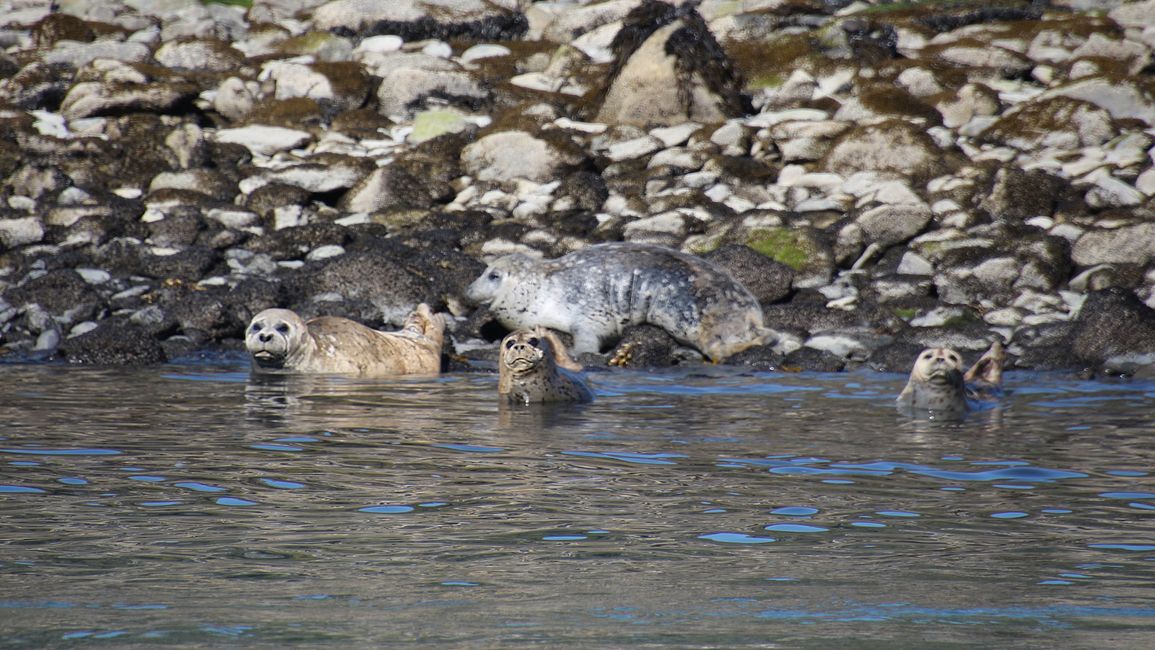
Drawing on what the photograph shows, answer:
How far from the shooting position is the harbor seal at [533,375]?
1102 centimetres

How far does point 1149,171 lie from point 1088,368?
6637mm

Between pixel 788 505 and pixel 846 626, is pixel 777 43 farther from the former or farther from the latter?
pixel 846 626

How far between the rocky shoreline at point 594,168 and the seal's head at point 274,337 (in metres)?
1.64

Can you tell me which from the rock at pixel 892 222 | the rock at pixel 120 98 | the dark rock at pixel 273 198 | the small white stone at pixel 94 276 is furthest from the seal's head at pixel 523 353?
the rock at pixel 120 98

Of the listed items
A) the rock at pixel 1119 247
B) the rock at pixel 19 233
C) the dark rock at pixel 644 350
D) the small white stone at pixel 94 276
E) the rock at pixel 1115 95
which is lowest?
the dark rock at pixel 644 350

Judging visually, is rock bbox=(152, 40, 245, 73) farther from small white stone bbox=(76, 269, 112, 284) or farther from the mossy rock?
the mossy rock

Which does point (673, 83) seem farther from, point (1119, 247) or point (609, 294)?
point (1119, 247)

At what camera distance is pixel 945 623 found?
4.81 metres

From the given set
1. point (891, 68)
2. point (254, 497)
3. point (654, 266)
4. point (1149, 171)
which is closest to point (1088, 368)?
point (654, 266)

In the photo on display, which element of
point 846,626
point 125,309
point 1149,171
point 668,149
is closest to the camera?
point 846,626

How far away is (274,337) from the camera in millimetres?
12922

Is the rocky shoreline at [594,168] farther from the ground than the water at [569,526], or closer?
farther from the ground

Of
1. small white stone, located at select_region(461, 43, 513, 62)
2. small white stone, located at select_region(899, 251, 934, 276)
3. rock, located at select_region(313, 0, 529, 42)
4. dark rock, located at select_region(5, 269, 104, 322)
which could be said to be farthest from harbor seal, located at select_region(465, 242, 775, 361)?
rock, located at select_region(313, 0, 529, 42)

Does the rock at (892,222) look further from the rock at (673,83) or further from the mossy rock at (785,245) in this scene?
the rock at (673,83)
